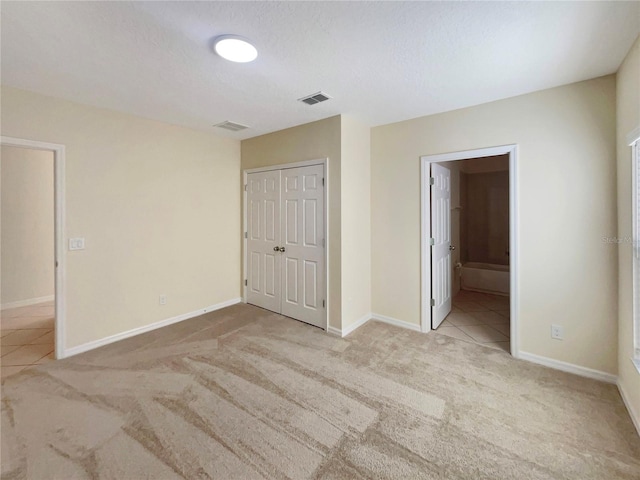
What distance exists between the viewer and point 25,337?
10.2 ft

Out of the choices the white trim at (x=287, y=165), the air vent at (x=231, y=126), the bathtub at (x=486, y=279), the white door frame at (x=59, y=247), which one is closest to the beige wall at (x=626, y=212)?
the white trim at (x=287, y=165)

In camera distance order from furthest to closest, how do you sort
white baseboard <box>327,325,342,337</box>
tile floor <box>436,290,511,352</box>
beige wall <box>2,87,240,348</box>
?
white baseboard <box>327,325,342,337</box>, tile floor <box>436,290,511,352</box>, beige wall <box>2,87,240,348</box>

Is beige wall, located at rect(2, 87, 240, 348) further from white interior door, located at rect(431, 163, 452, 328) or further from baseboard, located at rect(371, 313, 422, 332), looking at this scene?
white interior door, located at rect(431, 163, 452, 328)

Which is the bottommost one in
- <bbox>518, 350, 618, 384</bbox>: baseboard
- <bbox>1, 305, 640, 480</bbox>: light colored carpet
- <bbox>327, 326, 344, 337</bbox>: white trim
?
<bbox>1, 305, 640, 480</bbox>: light colored carpet

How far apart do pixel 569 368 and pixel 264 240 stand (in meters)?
3.59

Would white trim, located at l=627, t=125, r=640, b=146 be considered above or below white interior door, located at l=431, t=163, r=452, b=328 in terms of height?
above

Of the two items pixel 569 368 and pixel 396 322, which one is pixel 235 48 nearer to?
pixel 396 322

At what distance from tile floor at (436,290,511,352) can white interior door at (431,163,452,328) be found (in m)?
0.17

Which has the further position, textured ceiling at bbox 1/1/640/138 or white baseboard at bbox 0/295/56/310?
white baseboard at bbox 0/295/56/310

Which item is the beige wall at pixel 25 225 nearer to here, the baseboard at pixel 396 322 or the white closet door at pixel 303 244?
the white closet door at pixel 303 244

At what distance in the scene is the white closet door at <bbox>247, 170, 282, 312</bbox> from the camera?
384 centimetres

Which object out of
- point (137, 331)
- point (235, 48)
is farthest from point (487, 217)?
point (137, 331)

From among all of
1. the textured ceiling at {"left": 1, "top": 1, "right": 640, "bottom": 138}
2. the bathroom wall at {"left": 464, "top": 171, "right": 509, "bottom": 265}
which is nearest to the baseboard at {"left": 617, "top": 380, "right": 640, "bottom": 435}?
the textured ceiling at {"left": 1, "top": 1, "right": 640, "bottom": 138}

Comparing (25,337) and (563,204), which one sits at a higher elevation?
(563,204)
